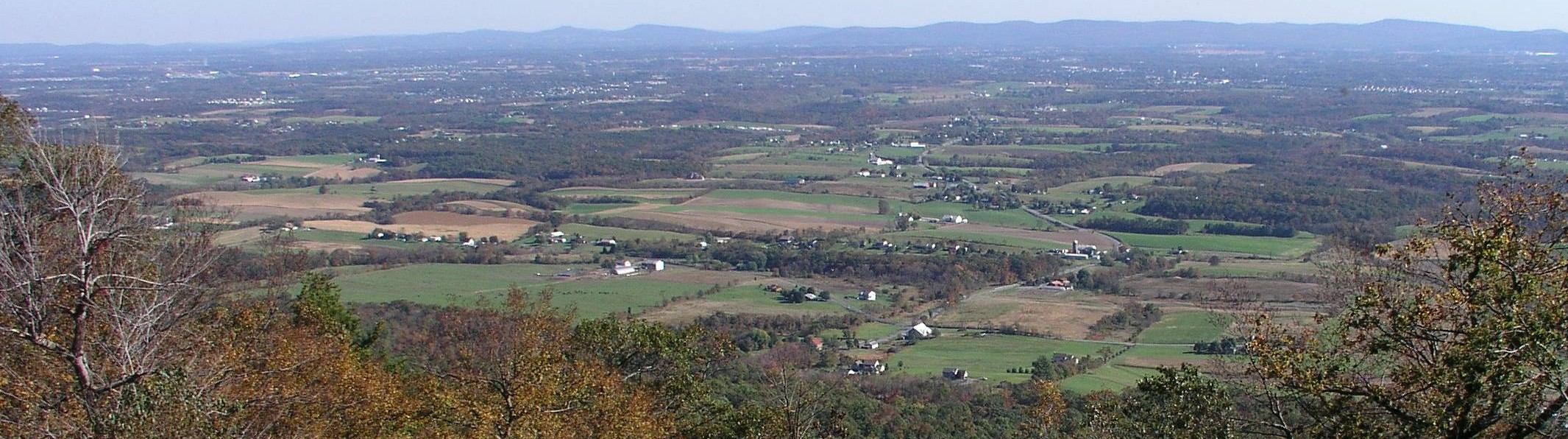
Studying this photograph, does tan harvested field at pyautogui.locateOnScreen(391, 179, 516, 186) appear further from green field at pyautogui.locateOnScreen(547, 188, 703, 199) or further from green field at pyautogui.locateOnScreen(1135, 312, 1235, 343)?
green field at pyautogui.locateOnScreen(1135, 312, 1235, 343)

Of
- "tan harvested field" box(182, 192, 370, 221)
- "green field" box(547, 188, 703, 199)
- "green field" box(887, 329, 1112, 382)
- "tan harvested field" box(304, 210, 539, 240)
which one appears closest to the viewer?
"green field" box(887, 329, 1112, 382)

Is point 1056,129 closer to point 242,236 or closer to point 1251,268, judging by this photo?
point 1251,268

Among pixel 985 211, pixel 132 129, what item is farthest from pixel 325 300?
pixel 132 129

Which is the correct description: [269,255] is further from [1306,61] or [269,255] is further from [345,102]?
[1306,61]

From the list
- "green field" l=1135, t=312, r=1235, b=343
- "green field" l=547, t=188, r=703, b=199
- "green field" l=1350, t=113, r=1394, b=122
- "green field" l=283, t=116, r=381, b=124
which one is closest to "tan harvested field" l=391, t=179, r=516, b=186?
"green field" l=547, t=188, r=703, b=199

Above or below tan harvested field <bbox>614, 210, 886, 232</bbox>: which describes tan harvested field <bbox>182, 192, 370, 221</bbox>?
above
